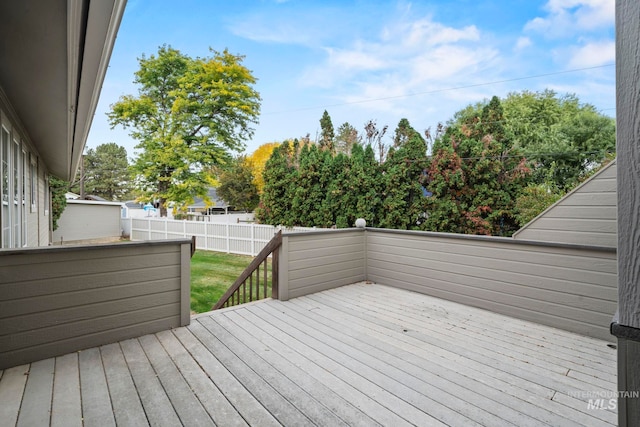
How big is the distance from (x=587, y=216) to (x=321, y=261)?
2966 millimetres

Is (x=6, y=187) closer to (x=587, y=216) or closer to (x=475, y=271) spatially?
(x=475, y=271)

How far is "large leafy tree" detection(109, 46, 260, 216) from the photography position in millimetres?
12539

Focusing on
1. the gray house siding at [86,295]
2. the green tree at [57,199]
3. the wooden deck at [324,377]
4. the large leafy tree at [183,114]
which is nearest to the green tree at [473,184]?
the wooden deck at [324,377]

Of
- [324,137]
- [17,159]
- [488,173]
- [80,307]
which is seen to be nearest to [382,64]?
[324,137]

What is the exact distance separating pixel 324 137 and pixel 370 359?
9205 mm

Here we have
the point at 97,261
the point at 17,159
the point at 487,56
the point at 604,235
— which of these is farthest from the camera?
the point at 487,56

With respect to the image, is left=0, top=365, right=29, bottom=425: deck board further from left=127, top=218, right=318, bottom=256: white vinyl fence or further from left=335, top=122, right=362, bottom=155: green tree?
left=335, top=122, right=362, bottom=155: green tree

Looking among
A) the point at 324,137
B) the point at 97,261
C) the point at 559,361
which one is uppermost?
the point at 324,137

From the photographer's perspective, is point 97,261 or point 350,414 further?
point 97,261

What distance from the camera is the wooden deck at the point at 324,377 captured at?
5.90 feet

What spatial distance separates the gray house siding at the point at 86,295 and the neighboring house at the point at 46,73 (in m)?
0.81

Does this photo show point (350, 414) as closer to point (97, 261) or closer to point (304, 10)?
point (97, 261)

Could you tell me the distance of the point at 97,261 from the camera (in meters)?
2.61

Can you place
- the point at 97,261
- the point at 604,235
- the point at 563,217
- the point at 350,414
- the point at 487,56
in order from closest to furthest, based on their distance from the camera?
the point at 350,414 → the point at 97,261 → the point at 604,235 → the point at 563,217 → the point at 487,56
